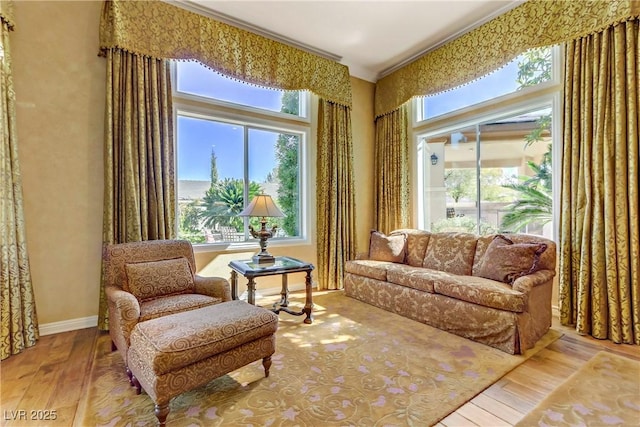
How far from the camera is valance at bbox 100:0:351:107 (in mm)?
2963

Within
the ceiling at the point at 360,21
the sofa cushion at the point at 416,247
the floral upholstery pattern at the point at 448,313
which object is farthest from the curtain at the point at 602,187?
the sofa cushion at the point at 416,247

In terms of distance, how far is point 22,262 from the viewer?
8.31 ft

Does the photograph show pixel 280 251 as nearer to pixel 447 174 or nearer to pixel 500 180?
pixel 447 174

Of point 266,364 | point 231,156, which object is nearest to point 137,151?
point 231,156

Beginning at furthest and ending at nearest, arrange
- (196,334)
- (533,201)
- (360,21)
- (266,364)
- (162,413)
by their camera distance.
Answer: (360,21) → (533,201) → (266,364) → (196,334) → (162,413)

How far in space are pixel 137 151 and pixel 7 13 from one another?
1387mm

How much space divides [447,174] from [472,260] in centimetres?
151

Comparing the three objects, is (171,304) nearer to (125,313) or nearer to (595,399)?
(125,313)

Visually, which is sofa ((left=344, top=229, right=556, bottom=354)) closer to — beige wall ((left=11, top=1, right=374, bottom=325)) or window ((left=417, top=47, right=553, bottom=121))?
window ((left=417, top=47, right=553, bottom=121))

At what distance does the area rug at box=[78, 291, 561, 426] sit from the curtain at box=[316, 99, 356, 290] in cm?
162

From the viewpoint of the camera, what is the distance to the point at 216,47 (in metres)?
3.47

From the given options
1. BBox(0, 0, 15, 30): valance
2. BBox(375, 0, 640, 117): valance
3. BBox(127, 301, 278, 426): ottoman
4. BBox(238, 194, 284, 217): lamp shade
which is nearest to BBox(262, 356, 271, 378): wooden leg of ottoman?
BBox(127, 301, 278, 426): ottoman

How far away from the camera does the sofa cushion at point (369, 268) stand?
11.6 feet

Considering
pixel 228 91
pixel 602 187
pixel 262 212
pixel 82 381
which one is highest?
pixel 228 91
